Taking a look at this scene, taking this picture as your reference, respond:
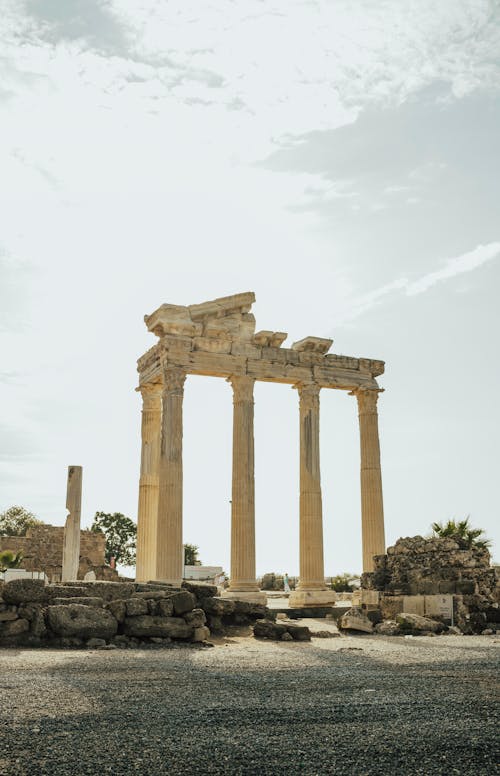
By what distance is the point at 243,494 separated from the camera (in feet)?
81.9

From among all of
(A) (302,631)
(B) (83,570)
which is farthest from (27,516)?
(A) (302,631)

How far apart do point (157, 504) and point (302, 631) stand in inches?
416

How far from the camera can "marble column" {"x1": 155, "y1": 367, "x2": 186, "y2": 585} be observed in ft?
76.1

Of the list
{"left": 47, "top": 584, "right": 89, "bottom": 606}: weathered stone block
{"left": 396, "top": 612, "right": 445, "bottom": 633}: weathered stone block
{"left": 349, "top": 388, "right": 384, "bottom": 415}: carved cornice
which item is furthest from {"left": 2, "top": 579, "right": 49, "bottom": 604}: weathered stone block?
{"left": 349, "top": 388, "right": 384, "bottom": 415}: carved cornice

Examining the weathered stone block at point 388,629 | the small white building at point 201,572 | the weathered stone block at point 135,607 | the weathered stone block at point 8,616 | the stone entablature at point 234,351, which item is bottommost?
the weathered stone block at point 388,629

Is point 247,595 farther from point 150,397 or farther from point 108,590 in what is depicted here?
point 108,590

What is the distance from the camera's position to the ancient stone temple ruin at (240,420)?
23.9 metres

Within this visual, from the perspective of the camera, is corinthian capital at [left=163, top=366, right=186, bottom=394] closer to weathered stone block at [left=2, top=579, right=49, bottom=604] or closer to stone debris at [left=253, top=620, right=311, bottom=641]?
stone debris at [left=253, top=620, right=311, bottom=641]

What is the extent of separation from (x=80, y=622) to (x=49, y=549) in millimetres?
22401

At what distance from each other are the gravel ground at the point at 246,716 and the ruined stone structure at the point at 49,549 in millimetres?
24291

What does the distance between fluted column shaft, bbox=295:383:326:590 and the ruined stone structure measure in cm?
1140

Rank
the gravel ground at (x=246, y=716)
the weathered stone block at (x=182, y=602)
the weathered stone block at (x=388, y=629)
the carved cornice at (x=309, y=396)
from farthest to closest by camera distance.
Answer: the carved cornice at (x=309, y=396) < the weathered stone block at (x=388, y=629) < the weathered stone block at (x=182, y=602) < the gravel ground at (x=246, y=716)

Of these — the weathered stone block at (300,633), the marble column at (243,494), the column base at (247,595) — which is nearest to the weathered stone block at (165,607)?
the weathered stone block at (300,633)

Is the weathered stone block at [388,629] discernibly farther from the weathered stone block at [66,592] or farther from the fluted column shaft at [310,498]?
the fluted column shaft at [310,498]
